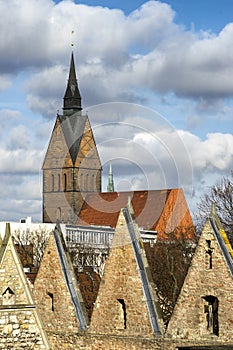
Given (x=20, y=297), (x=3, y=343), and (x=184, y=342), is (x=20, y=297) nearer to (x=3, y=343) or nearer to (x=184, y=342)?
(x=3, y=343)

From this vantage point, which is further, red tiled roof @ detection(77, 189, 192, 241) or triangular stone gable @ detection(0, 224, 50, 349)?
red tiled roof @ detection(77, 189, 192, 241)

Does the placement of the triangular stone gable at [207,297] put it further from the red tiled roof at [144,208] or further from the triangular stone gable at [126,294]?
the red tiled roof at [144,208]

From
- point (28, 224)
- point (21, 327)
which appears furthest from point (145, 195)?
point (21, 327)

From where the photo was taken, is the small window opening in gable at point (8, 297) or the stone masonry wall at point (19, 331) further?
the stone masonry wall at point (19, 331)

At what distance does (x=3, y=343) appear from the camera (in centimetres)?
1502

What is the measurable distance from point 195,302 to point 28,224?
3294 inches

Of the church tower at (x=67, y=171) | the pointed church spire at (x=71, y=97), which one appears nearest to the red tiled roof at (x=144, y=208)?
the church tower at (x=67, y=171)

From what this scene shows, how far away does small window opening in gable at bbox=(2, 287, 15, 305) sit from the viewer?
14.9 meters

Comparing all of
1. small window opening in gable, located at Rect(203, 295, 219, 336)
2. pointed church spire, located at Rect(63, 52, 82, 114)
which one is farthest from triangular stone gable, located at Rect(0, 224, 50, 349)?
pointed church spire, located at Rect(63, 52, 82, 114)

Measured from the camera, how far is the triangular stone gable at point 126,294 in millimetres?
19938

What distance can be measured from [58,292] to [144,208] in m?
84.5

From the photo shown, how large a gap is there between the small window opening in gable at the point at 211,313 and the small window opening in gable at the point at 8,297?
582cm

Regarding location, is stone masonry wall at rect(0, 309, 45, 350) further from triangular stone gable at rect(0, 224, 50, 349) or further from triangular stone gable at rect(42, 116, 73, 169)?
triangular stone gable at rect(42, 116, 73, 169)

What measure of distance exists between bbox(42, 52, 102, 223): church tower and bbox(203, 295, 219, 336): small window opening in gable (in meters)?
108
